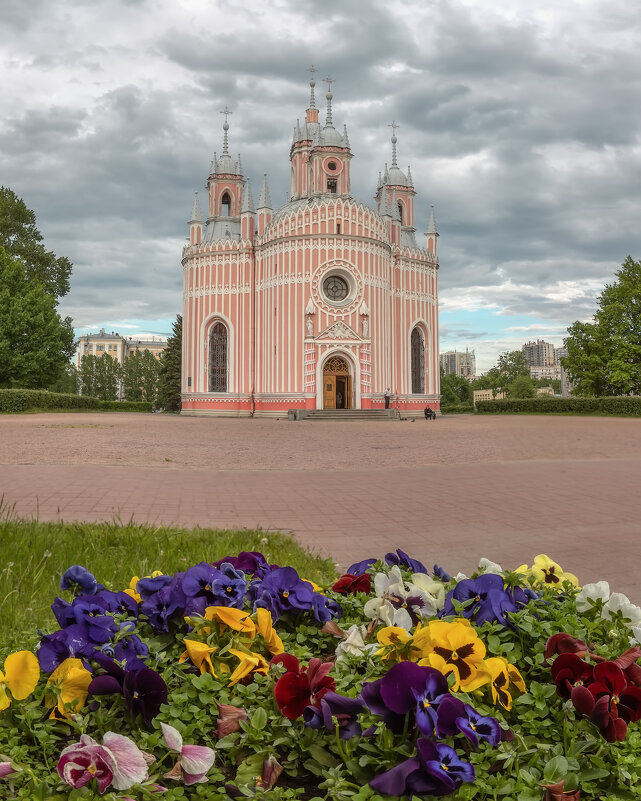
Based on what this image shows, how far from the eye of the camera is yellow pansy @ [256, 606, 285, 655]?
1817mm

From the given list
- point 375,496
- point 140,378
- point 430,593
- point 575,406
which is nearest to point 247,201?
point 575,406

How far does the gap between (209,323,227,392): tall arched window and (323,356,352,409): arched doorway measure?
304 inches

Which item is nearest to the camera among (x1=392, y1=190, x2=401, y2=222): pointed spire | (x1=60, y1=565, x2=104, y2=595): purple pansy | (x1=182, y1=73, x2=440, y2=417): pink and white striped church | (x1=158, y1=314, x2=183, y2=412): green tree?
(x1=60, y1=565, x2=104, y2=595): purple pansy

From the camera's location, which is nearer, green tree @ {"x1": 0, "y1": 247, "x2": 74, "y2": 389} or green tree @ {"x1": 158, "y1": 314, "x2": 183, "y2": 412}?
green tree @ {"x1": 0, "y1": 247, "x2": 74, "y2": 389}

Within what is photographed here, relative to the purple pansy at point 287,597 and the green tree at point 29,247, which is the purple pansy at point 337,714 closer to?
the purple pansy at point 287,597

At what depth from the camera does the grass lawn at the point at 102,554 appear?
314 centimetres

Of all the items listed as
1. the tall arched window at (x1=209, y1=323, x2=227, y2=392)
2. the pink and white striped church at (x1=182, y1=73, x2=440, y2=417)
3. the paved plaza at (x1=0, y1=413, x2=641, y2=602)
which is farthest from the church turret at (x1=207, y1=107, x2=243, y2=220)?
the paved plaza at (x1=0, y1=413, x2=641, y2=602)

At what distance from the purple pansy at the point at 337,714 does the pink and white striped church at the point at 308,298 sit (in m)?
38.1

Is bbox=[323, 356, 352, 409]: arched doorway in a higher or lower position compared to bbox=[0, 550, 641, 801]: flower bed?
higher

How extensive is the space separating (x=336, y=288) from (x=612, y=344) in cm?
1859

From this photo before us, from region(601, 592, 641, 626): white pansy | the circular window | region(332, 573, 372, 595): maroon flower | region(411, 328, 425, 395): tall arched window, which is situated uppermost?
the circular window


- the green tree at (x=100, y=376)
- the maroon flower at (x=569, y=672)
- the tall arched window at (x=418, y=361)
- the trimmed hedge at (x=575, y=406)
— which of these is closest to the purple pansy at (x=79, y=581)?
the maroon flower at (x=569, y=672)

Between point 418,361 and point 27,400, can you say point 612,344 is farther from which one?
point 27,400

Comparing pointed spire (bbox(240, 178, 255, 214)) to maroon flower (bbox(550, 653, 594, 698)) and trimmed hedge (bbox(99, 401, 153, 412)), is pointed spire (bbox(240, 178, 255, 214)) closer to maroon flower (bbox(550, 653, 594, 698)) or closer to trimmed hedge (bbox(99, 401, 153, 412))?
trimmed hedge (bbox(99, 401, 153, 412))
